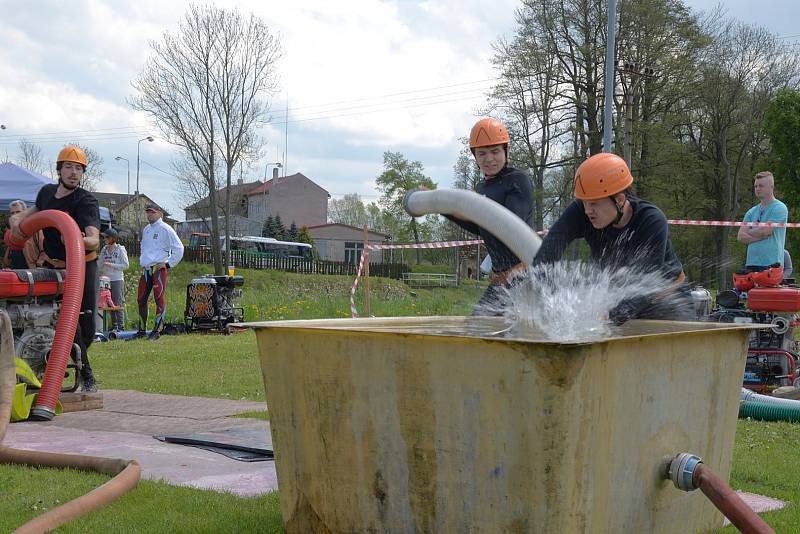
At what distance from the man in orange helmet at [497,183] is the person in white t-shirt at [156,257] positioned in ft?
31.3

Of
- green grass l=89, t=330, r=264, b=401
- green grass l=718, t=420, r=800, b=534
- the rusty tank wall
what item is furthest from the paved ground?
green grass l=718, t=420, r=800, b=534

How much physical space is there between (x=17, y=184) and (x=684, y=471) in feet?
55.4

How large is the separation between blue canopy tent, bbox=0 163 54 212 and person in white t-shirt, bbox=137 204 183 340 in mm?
3787

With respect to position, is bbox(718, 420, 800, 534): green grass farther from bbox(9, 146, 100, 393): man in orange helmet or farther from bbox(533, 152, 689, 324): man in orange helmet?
bbox(9, 146, 100, 393): man in orange helmet

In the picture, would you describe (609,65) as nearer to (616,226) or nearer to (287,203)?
(616,226)

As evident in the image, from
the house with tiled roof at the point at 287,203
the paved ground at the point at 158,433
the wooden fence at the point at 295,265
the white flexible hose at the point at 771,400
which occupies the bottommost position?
the wooden fence at the point at 295,265

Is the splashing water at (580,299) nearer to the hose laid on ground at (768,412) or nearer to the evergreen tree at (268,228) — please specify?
the hose laid on ground at (768,412)

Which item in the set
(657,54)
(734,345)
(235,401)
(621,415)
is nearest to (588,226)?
(734,345)

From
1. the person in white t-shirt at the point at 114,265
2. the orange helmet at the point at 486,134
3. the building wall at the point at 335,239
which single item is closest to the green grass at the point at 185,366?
the person in white t-shirt at the point at 114,265

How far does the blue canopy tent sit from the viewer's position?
56.1 ft

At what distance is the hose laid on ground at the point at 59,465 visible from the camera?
3490 millimetres

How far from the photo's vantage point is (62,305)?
6695 millimetres

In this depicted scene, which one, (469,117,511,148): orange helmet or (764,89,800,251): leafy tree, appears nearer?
(469,117,511,148): orange helmet

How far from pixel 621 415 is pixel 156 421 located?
449 cm
